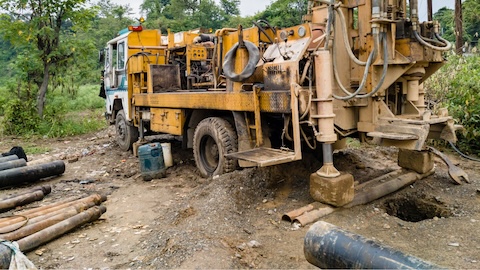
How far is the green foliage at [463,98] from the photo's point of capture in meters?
7.20

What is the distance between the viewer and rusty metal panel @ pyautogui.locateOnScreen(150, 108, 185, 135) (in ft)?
22.4

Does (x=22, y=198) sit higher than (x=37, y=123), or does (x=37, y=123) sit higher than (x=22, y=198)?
(x=37, y=123)

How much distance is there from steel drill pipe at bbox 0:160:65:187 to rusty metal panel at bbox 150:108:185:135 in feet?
6.04

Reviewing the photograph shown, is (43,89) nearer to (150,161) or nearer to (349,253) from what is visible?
(150,161)

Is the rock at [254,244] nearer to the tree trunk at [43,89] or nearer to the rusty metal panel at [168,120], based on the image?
the rusty metal panel at [168,120]

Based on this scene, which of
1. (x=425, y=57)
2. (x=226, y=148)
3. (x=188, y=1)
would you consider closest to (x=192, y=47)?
(x=226, y=148)

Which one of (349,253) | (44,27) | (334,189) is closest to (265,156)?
(334,189)

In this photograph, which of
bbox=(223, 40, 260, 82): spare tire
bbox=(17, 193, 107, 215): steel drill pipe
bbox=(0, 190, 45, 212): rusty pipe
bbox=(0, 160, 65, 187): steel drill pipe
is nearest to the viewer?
bbox=(17, 193, 107, 215): steel drill pipe

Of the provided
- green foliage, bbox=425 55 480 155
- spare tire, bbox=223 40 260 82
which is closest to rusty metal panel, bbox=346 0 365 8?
spare tire, bbox=223 40 260 82

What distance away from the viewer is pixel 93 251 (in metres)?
4.02

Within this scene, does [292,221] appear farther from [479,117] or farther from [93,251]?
[479,117]

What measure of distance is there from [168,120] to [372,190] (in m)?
3.85

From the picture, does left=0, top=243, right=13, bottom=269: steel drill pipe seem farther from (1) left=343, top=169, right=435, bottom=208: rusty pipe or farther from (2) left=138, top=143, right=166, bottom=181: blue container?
(2) left=138, top=143, right=166, bottom=181: blue container

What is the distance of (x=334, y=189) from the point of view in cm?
432
